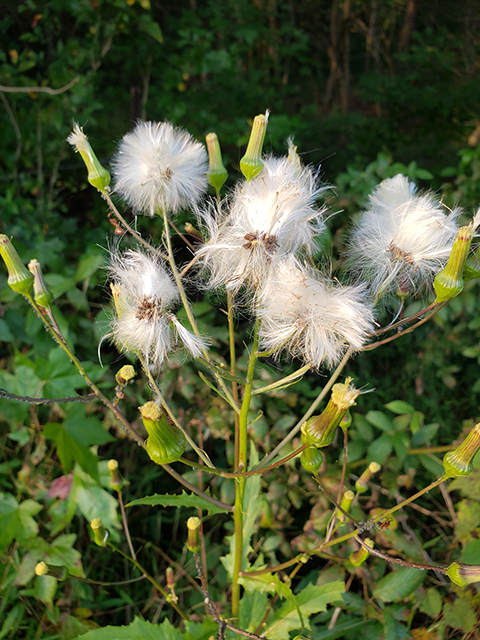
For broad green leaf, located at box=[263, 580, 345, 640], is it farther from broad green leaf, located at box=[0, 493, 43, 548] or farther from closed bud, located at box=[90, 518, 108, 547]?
broad green leaf, located at box=[0, 493, 43, 548]

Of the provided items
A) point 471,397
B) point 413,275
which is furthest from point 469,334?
point 413,275

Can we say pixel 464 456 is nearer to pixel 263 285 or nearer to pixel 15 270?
pixel 263 285

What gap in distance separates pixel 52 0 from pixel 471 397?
3020mm

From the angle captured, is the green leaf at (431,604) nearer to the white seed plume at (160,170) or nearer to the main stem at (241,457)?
the main stem at (241,457)

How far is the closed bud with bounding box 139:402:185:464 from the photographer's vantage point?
0.71 meters

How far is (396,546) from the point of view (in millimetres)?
1365

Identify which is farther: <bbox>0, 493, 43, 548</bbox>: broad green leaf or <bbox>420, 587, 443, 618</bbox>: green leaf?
<bbox>0, 493, 43, 548</bbox>: broad green leaf

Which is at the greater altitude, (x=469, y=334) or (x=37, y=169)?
(x=37, y=169)

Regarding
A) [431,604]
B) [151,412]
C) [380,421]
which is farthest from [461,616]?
[151,412]

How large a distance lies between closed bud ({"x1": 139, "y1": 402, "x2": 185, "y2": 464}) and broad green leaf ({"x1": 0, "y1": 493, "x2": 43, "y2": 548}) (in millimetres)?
1034

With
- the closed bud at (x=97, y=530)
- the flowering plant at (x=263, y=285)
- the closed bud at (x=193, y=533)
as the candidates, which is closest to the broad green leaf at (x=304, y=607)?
the flowering plant at (x=263, y=285)

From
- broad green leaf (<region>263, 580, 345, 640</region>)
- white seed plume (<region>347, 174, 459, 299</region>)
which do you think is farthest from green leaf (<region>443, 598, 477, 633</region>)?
white seed plume (<region>347, 174, 459, 299</region>)

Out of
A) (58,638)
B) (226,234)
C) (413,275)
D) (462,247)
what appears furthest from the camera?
(58,638)

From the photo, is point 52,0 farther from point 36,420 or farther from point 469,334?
point 469,334
